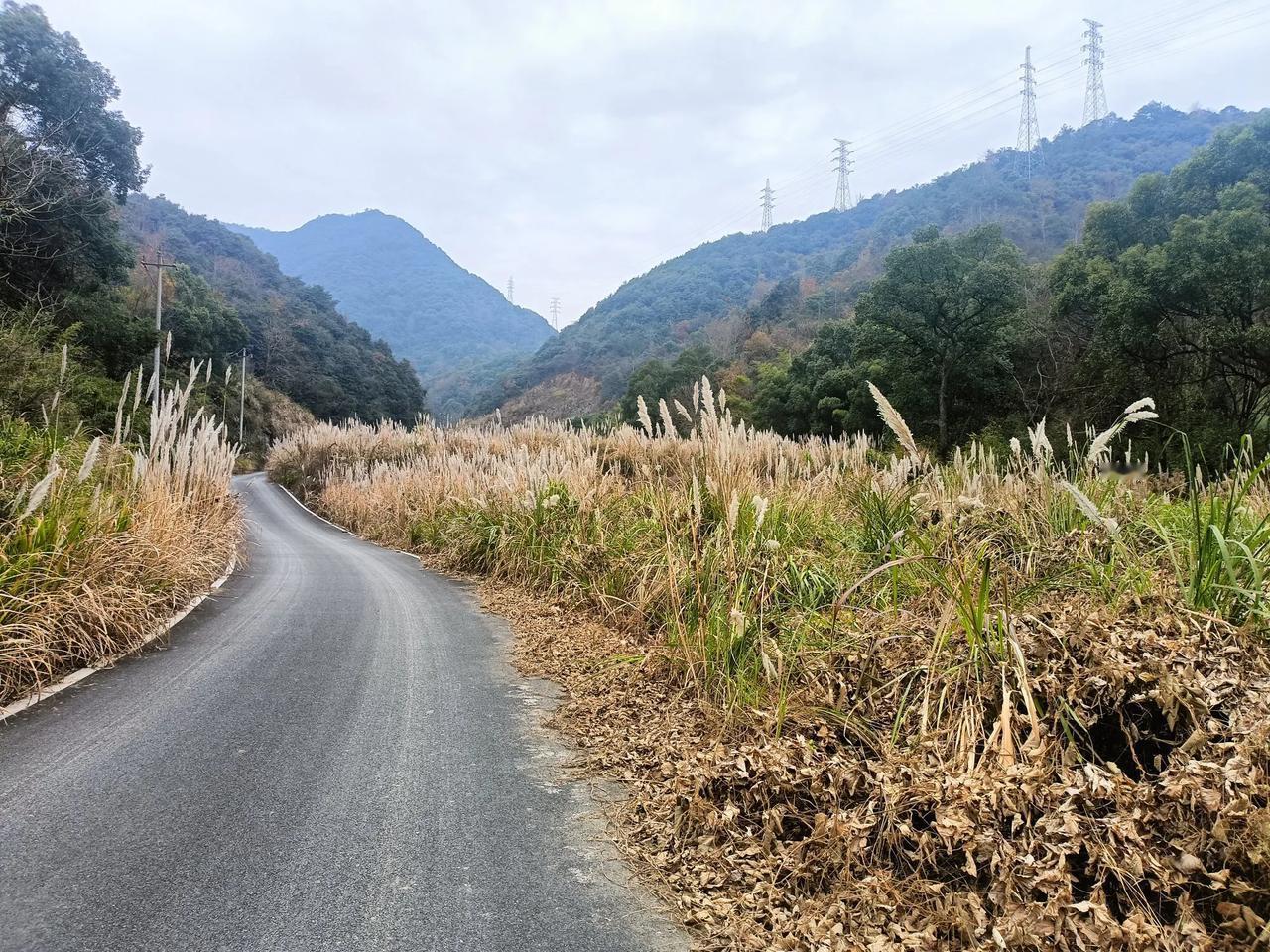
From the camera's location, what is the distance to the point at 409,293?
150m

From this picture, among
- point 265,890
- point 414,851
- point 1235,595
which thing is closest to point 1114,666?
point 1235,595

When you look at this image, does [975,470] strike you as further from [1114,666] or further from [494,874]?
[494,874]

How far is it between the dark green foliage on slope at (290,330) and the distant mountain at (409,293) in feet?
132

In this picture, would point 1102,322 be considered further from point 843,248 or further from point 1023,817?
point 843,248

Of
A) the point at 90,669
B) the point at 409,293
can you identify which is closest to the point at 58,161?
the point at 90,669

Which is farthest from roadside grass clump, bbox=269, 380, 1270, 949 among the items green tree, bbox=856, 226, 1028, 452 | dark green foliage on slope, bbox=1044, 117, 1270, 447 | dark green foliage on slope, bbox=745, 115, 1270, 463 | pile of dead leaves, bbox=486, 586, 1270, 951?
green tree, bbox=856, 226, 1028, 452

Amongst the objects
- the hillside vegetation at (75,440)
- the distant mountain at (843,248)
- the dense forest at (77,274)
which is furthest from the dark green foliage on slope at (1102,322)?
the distant mountain at (843,248)

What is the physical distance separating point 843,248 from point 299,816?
87889 mm

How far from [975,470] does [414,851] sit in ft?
15.2

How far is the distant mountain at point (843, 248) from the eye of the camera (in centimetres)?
6075

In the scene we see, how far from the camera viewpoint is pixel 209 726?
354cm

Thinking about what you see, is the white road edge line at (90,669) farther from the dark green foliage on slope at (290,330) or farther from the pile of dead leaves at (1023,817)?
the dark green foliage on slope at (290,330)

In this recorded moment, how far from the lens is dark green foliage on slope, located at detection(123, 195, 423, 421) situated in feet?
171

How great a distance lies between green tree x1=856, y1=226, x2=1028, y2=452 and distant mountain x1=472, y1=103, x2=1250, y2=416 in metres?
24.8
